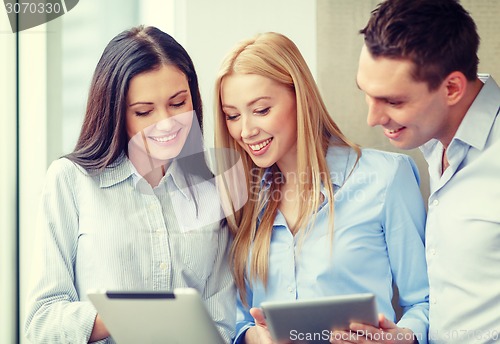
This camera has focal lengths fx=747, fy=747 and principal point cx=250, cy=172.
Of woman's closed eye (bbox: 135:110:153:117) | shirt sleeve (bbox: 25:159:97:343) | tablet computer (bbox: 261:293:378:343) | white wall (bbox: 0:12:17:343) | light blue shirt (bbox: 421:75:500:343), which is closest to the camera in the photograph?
tablet computer (bbox: 261:293:378:343)

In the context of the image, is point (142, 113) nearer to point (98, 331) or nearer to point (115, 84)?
point (115, 84)

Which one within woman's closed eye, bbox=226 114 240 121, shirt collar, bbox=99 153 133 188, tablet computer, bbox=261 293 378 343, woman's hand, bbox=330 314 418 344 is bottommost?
woman's hand, bbox=330 314 418 344

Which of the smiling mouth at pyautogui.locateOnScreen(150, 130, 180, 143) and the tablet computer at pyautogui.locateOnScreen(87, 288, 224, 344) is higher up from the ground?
the smiling mouth at pyautogui.locateOnScreen(150, 130, 180, 143)

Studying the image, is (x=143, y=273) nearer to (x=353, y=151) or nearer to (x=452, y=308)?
→ (x=353, y=151)

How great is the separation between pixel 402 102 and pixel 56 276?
0.89 meters

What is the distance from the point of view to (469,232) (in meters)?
1.58

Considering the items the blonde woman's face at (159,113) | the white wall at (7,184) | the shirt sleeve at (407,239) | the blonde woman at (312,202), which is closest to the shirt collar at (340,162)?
the blonde woman at (312,202)

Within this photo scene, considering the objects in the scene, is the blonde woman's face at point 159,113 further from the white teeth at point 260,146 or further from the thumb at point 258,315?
the thumb at point 258,315

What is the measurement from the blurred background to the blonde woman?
0.10m

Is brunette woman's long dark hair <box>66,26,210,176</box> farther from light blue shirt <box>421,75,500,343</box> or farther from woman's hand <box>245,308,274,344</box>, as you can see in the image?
light blue shirt <box>421,75,500,343</box>

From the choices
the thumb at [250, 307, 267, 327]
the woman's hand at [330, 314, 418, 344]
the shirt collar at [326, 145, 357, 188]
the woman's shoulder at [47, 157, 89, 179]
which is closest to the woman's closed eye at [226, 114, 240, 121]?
the shirt collar at [326, 145, 357, 188]

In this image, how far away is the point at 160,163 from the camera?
6.25 ft

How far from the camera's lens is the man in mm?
1576

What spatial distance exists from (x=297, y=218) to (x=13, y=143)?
783 mm
